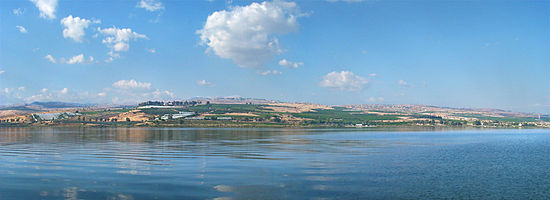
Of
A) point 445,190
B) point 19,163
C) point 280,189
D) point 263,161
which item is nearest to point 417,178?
point 445,190

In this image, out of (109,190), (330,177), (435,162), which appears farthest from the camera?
(435,162)

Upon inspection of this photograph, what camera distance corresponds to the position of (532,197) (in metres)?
23.5

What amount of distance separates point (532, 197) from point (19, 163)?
42.1 m

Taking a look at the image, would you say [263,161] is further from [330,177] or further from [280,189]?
[280,189]

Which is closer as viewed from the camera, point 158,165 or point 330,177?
point 330,177

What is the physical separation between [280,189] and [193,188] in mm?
5471

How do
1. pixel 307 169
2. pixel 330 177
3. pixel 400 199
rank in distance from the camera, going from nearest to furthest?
pixel 400 199
pixel 330 177
pixel 307 169

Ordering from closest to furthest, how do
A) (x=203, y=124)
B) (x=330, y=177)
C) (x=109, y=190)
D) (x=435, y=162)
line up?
(x=109, y=190)
(x=330, y=177)
(x=435, y=162)
(x=203, y=124)

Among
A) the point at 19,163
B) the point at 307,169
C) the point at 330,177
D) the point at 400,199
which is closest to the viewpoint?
the point at 400,199

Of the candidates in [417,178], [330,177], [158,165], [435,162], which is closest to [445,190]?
[417,178]

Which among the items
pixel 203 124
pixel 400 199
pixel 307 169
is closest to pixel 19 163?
pixel 307 169

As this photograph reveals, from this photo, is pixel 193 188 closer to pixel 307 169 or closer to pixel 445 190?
pixel 307 169

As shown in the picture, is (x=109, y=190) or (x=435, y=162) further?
(x=435, y=162)

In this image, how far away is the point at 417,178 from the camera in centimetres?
2938
